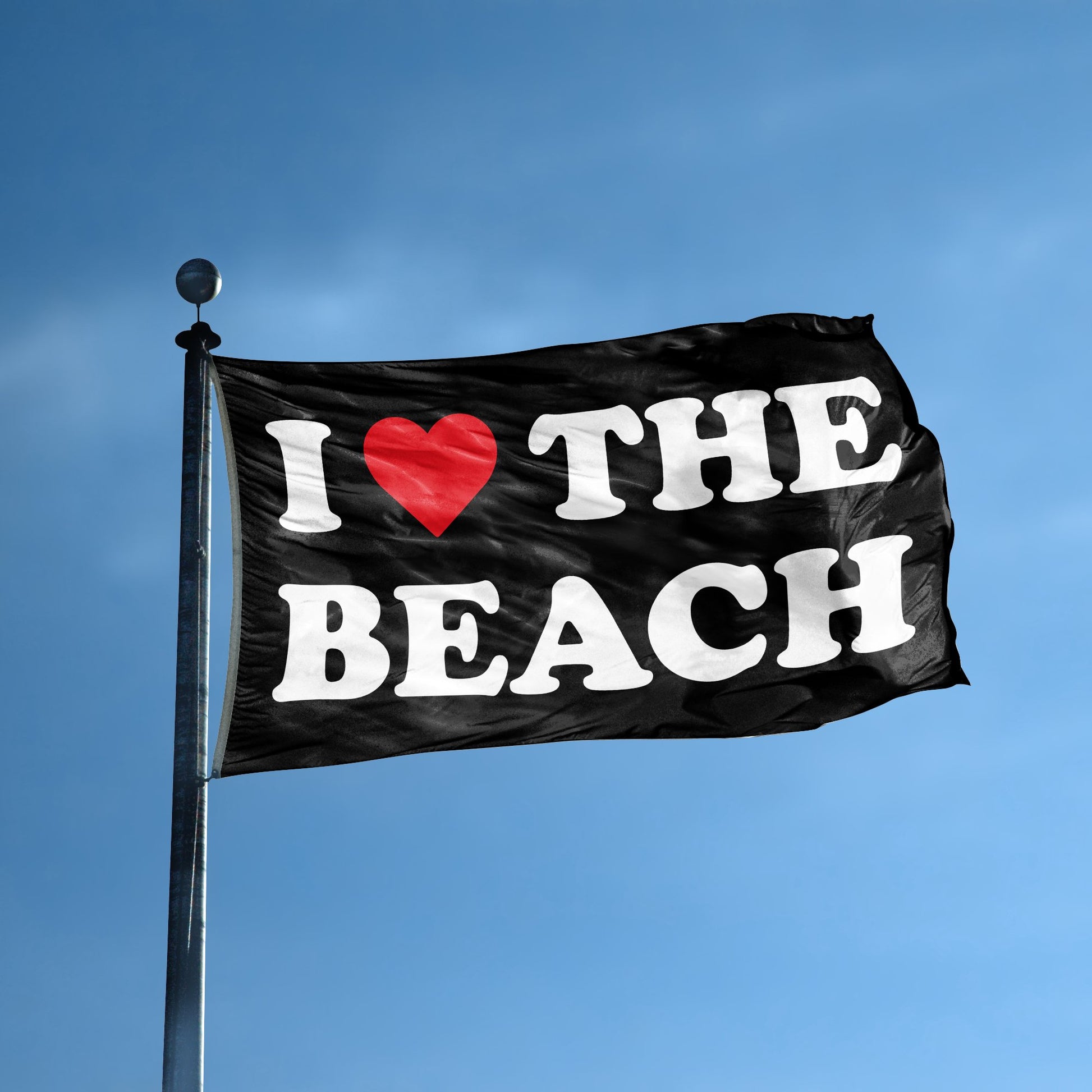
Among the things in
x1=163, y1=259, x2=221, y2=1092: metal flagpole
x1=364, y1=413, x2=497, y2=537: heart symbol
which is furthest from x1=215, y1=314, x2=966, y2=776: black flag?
x1=163, y1=259, x2=221, y2=1092: metal flagpole

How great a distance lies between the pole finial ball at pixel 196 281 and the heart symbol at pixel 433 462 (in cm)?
166

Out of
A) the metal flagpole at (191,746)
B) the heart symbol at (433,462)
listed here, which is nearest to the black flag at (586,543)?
the heart symbol at (433,462)

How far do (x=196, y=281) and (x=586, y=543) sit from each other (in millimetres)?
3643

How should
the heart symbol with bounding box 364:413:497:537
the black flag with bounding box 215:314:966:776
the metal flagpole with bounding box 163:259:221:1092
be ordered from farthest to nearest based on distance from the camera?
1. the heart symbol with bounding box 364:413:497:537
2. the black flag with bounding box 215:314:966:776
3. the metal flagpole with bounding box 163:259:221:1092

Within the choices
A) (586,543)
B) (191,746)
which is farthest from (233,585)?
(586,543)

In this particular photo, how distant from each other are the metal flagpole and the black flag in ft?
1.98

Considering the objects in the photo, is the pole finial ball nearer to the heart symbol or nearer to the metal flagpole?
the metal flagpole

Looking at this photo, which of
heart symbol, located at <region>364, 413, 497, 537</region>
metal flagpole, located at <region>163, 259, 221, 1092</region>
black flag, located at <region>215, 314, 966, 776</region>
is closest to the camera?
metal flagpole, located at <region>163, 259, 221, 1092</region>

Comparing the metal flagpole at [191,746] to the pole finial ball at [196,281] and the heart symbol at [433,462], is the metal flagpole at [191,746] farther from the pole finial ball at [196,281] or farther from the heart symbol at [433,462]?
the heart symbol at [433,462]

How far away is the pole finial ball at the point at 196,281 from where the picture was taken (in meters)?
11.8

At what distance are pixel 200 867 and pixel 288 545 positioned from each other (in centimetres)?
267

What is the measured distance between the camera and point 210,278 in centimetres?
1185

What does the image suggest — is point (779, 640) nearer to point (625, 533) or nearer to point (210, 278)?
point (625, 533)

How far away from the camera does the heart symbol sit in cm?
1239
